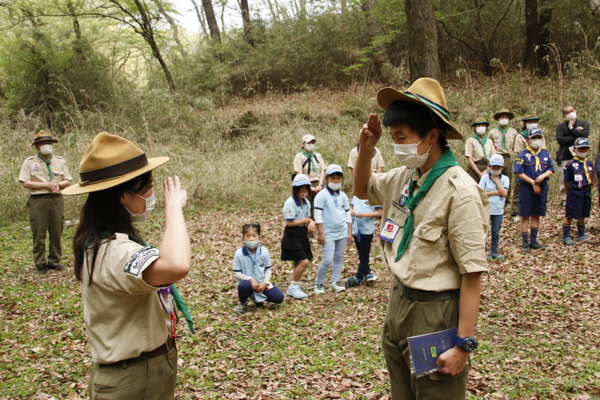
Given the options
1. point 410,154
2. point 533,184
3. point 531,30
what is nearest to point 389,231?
point 410,154

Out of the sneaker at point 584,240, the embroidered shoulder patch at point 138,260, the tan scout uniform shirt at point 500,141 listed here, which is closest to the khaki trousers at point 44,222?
the embroidered shoulder patch at point 138,260

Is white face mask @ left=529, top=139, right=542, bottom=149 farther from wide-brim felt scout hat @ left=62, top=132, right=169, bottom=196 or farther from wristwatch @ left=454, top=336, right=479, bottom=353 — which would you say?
wide-brim felt scout hat @ left=62, top=132, right=169, bottom=196

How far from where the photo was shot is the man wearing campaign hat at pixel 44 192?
24.9ft

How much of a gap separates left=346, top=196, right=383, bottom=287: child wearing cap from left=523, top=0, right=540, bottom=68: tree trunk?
1473 cm

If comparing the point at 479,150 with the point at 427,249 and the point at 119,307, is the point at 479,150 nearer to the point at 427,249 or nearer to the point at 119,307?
the point at 427,249

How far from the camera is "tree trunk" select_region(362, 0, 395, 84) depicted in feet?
60.8

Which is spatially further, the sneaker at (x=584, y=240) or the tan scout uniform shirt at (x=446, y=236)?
the sneaker at (x=584, y=240)

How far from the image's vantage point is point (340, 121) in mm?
16328

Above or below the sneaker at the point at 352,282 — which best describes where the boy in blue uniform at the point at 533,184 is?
above

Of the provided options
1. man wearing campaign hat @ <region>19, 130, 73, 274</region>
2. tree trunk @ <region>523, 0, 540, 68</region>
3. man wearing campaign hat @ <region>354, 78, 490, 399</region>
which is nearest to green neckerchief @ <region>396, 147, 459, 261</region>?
man wearing campaign hat @ <region>354, 78, 490, 399</region>

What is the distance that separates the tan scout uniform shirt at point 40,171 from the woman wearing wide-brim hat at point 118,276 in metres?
6.45

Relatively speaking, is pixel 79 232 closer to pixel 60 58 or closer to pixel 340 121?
pixel 340 121

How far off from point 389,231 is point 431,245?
0.33 meters

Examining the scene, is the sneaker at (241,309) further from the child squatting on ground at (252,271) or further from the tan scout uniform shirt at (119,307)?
the tan scout uniform shirt at (119,307)
